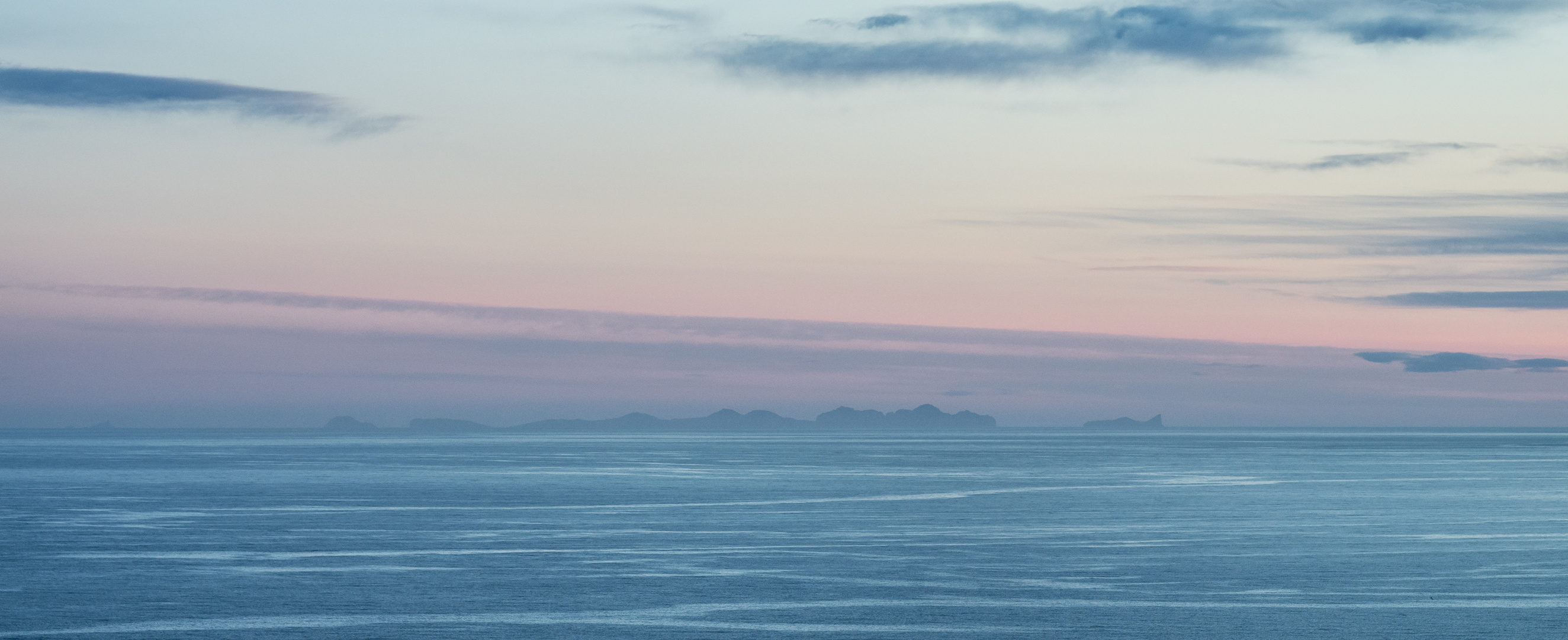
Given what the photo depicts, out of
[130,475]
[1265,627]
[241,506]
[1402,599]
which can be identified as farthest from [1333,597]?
[130,475]

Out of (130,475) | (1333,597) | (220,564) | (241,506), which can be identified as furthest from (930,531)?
(130,475)

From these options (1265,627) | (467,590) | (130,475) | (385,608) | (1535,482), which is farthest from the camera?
(130,475)

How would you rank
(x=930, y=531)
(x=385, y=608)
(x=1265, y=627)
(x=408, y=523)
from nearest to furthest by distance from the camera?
(x=1265, y=627)
(x=385, y=608)
(x=930, y=531)
(x=408, y=523)

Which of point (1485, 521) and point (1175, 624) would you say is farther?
point (1485, 521)

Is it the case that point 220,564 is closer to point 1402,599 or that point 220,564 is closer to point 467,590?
point 467,590

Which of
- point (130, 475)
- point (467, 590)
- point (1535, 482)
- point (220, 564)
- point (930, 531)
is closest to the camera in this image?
point (467, 590)

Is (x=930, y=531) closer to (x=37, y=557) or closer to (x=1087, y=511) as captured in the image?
(x=1087, y=511)
